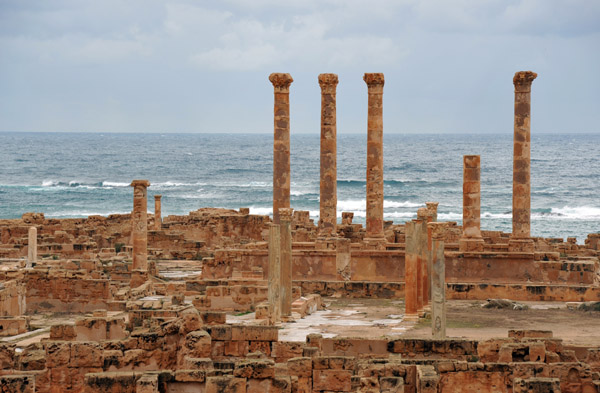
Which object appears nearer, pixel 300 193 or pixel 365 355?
pixel 365 355

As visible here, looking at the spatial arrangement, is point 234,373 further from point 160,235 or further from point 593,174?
point 593,174

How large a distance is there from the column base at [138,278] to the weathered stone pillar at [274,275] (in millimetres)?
7313

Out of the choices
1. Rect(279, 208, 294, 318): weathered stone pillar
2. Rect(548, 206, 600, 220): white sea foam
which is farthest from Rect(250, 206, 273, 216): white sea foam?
Rect(279, 208, 294, 318): weathered stone pillar

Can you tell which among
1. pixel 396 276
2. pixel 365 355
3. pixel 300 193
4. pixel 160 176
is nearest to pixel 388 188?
pixel 300 193

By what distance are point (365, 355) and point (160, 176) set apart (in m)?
99.6

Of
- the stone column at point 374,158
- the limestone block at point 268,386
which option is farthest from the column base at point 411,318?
the stone column at point 374,158

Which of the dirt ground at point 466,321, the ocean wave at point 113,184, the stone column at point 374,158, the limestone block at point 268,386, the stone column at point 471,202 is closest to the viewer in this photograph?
the limestone block at point 268,386

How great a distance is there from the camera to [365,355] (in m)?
18.0

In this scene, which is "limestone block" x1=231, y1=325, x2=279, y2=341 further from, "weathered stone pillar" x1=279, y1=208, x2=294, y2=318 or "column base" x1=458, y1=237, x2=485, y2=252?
"column base" x1=458, y1=237, x2=485, y2=252

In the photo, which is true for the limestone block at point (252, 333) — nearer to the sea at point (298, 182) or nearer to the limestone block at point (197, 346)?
the limestone block at point (197, 346)

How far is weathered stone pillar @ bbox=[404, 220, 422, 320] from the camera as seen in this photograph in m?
23.1

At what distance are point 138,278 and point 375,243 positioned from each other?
260 inches

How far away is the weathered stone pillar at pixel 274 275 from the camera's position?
2281 cm

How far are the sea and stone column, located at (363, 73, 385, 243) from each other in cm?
3539
